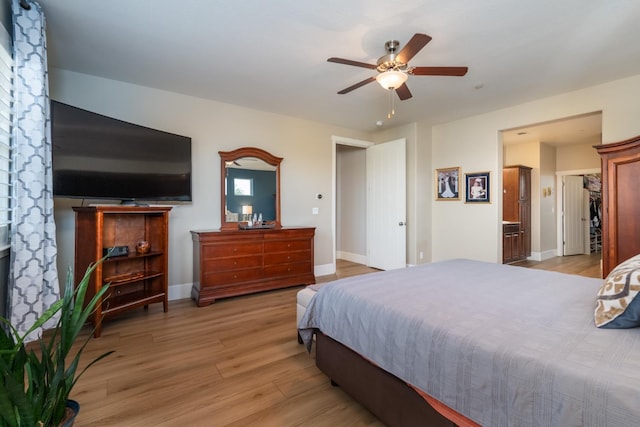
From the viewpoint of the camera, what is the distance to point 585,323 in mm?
1228

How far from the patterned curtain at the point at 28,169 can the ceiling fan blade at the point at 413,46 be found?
267cm

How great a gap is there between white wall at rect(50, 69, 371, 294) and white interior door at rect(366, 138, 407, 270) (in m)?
0.75

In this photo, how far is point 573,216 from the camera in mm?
7047

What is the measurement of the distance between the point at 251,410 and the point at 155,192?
2573 mm

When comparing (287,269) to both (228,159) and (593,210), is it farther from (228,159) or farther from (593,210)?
(593,210)

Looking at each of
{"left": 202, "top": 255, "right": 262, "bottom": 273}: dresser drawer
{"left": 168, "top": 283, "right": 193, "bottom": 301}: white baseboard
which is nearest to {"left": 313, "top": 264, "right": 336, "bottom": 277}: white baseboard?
{"left": 202, "top": 255, "right": 262, "bottom": 273}: dresser drawer

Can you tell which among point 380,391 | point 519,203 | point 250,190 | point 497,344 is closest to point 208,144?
point 250,190

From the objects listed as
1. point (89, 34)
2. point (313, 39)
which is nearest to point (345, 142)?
point (313, 39)

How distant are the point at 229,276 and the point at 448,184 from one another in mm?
3854

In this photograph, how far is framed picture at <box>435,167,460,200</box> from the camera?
16.0ft

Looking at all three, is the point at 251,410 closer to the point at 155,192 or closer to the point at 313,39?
the point at 155,192

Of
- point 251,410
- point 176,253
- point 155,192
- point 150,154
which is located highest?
point 150,154

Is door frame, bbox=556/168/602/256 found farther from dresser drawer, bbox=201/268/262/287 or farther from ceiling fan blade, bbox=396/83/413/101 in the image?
dresser drawer, bbox=201/268/262/287

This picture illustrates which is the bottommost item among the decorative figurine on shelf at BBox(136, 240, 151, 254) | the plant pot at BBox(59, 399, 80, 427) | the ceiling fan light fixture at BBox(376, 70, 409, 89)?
the plant pot at BBox(59, 399, 80, 427)
